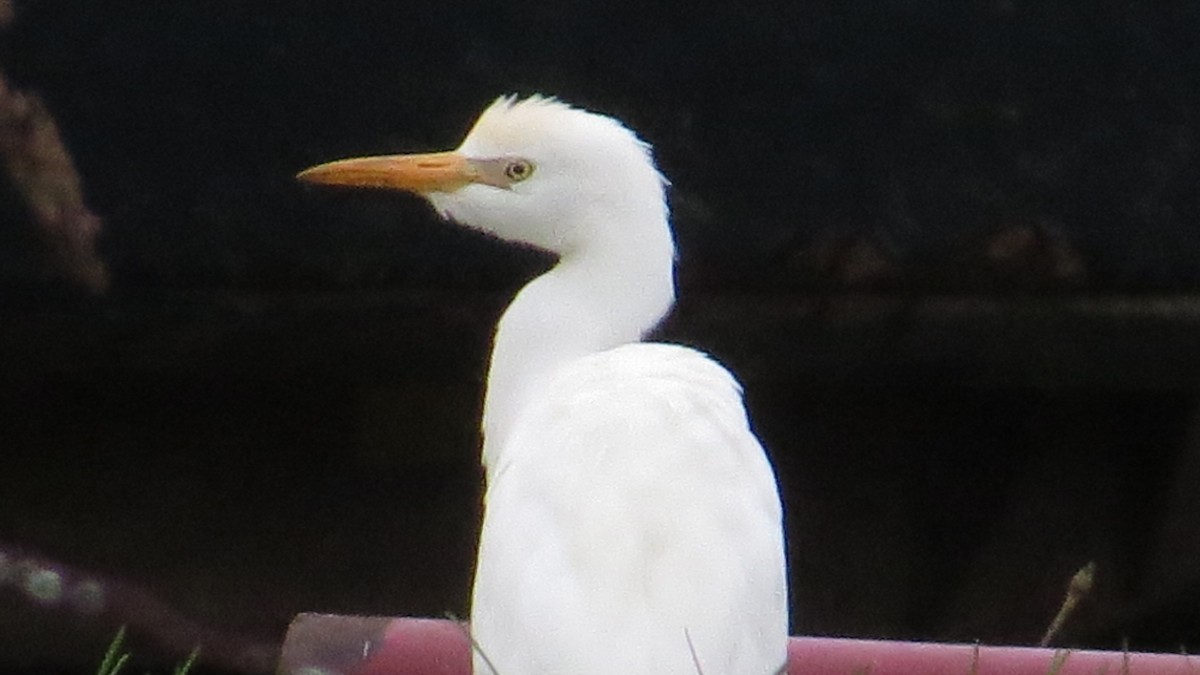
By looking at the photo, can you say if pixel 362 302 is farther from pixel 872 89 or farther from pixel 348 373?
pixel 872 89

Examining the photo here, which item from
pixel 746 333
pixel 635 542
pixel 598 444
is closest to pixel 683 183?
pixel 746 333

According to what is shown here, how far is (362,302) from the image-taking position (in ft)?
11.0

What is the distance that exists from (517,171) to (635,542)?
0.86 metres

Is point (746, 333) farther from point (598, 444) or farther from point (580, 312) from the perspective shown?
point (598, 444)

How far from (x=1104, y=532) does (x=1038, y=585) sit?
0.41 feet

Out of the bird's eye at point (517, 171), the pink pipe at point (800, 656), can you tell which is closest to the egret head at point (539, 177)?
the bird's eye at point (517, 171)

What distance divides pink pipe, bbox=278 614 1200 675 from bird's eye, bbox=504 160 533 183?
0.63 m

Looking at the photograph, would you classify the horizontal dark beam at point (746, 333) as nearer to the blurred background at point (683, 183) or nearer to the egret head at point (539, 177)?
the blurred background at point (683, 183)

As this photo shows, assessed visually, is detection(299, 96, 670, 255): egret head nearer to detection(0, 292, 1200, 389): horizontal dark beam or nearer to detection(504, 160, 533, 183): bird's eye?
detection(504, 160, 533, 183): bird's eye

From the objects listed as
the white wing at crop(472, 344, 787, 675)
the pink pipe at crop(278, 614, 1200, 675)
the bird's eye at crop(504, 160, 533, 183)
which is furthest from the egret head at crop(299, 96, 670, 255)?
the pink pipe at crop(278, 614, 1200, 675)

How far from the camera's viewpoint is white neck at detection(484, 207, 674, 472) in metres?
3.15

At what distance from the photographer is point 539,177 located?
3184 millimetres

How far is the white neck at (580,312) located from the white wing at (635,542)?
0.28m

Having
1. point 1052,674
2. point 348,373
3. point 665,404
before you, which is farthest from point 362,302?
point 1052,674
